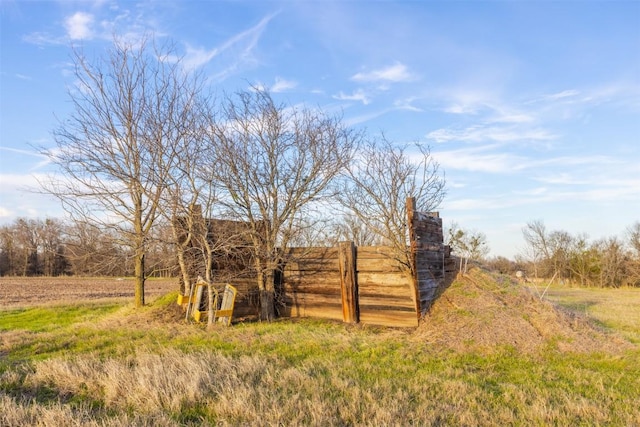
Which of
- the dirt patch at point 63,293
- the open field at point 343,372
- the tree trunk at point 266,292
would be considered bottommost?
the dirt patch at point 63,293

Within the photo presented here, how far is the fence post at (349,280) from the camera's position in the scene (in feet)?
33.7

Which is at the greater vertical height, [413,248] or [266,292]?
[413,248]

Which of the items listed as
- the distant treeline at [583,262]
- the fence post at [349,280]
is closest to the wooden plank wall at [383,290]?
the fence post at [349,280]

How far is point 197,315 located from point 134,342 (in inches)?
92.2

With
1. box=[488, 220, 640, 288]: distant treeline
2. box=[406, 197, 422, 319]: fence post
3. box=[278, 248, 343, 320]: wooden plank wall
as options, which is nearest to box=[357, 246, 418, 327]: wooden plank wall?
box=[406, 197, 422, 319]: fence post

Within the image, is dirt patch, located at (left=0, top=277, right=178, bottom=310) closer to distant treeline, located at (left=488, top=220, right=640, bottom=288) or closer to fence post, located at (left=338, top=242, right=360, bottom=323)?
fence post, located at (left=338, top=242, right=360, bottom=323)

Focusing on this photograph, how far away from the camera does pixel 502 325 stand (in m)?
8.12

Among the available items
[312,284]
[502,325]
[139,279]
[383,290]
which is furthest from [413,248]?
[139,279]

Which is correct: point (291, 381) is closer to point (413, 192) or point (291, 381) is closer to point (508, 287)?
point (508, 287)

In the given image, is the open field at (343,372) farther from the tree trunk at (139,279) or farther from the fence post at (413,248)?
the tree trunk at (139,279)

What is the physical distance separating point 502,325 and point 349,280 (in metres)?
3.51

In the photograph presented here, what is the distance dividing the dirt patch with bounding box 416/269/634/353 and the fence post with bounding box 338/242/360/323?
1840 millimetres

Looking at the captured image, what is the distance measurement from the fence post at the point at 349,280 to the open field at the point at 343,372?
46 cm

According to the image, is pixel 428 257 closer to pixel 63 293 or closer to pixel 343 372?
pixel 343 372
